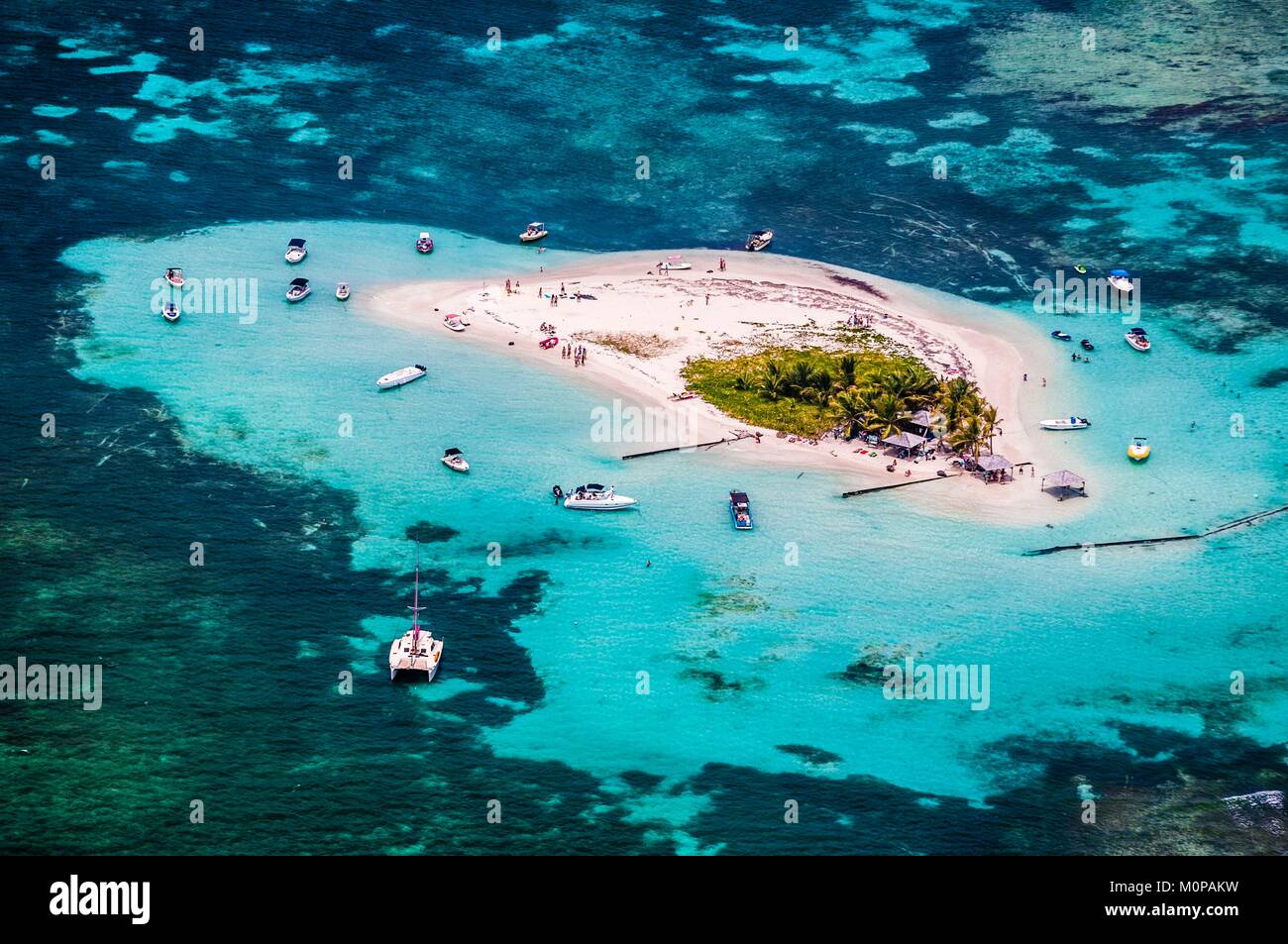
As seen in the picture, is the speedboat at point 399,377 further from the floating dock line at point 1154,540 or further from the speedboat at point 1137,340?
the speedboat at point 1137,340

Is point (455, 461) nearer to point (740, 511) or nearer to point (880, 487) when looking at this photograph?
point (740, 511)

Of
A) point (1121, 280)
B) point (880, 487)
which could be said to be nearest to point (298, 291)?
point (880, 487)

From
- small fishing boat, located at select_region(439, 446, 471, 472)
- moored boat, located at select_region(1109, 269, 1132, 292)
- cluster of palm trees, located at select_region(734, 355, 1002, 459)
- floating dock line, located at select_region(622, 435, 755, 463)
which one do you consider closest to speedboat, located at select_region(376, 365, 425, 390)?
small fishing boat, located at select_region(439, 446, 471, 472)

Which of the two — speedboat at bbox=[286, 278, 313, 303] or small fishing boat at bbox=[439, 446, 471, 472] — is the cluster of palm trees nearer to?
small fishing boat at bbox=[439, 446, 471, 472]

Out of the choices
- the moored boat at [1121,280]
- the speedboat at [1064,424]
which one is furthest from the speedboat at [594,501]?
the moored boat at [1121,280]

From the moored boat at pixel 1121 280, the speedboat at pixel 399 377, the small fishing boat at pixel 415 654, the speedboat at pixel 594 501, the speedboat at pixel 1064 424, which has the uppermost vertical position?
the moored boat at pixel 1121 280
